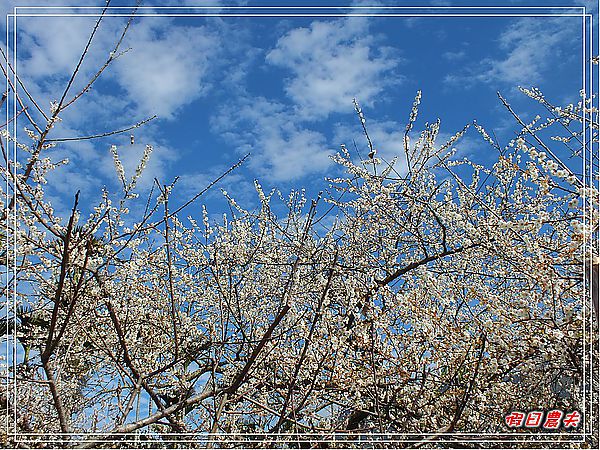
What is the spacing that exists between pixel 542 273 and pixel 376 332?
2.79 ft

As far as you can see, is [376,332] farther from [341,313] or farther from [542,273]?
[542,273]

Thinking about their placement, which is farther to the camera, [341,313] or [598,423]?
[341,313]

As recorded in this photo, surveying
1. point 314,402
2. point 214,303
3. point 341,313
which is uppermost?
point 214,303

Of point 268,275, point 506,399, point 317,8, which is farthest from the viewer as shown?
point 268,275

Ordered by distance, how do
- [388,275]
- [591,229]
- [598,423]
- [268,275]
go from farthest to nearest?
[268,275] → [388,275] → [598,423] → [591,229]

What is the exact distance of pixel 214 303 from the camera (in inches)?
136

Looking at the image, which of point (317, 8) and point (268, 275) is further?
point (268, 275)

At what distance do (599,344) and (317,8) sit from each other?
213 centimetres

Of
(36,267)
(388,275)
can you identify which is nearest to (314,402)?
(388,275)

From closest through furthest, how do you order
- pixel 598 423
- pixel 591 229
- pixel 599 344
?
pixel 591 229 → pixel 599 344 → pixel 598 423

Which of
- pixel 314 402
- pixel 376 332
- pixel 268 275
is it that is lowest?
pixel 314 402

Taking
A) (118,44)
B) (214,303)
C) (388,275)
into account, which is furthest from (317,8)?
(214,303)

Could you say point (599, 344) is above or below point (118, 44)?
below

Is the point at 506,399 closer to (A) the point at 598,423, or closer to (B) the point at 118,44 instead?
(A) the point at 598,423
